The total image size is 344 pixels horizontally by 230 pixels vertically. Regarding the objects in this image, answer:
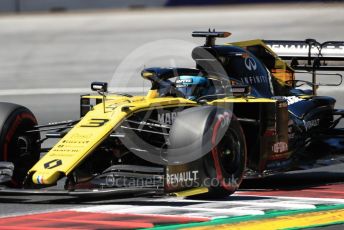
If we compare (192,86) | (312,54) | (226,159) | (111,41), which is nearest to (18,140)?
(192,86)

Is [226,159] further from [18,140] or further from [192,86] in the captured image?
[18,140]

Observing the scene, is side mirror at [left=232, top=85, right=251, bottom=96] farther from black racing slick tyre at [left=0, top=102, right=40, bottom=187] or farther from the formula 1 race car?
black racing slick tyre at [left=0, top=102, right=40, bottom=187]

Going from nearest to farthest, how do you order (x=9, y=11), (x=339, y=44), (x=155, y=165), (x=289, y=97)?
1. (x=155, y=165)
2. (x=289, y=97)
3. (x=339, y=44)
4. (x=9, y=11)

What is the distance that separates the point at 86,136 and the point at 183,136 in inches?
34.5

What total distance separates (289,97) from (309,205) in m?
2.65

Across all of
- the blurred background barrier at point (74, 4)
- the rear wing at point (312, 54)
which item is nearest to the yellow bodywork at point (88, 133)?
the rear wing at point (312, 54)

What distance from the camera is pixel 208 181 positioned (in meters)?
8.88

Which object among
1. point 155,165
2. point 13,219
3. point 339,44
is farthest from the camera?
point 339,44

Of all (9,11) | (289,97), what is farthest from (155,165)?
(9,11)

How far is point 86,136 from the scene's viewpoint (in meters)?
8.89

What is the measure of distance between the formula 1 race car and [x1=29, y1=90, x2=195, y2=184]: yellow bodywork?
0.01 metres

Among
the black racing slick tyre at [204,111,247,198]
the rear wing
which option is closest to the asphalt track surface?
the rear wing

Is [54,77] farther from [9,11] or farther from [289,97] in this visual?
[9,11]

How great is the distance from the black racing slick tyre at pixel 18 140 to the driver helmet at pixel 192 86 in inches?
60.3
